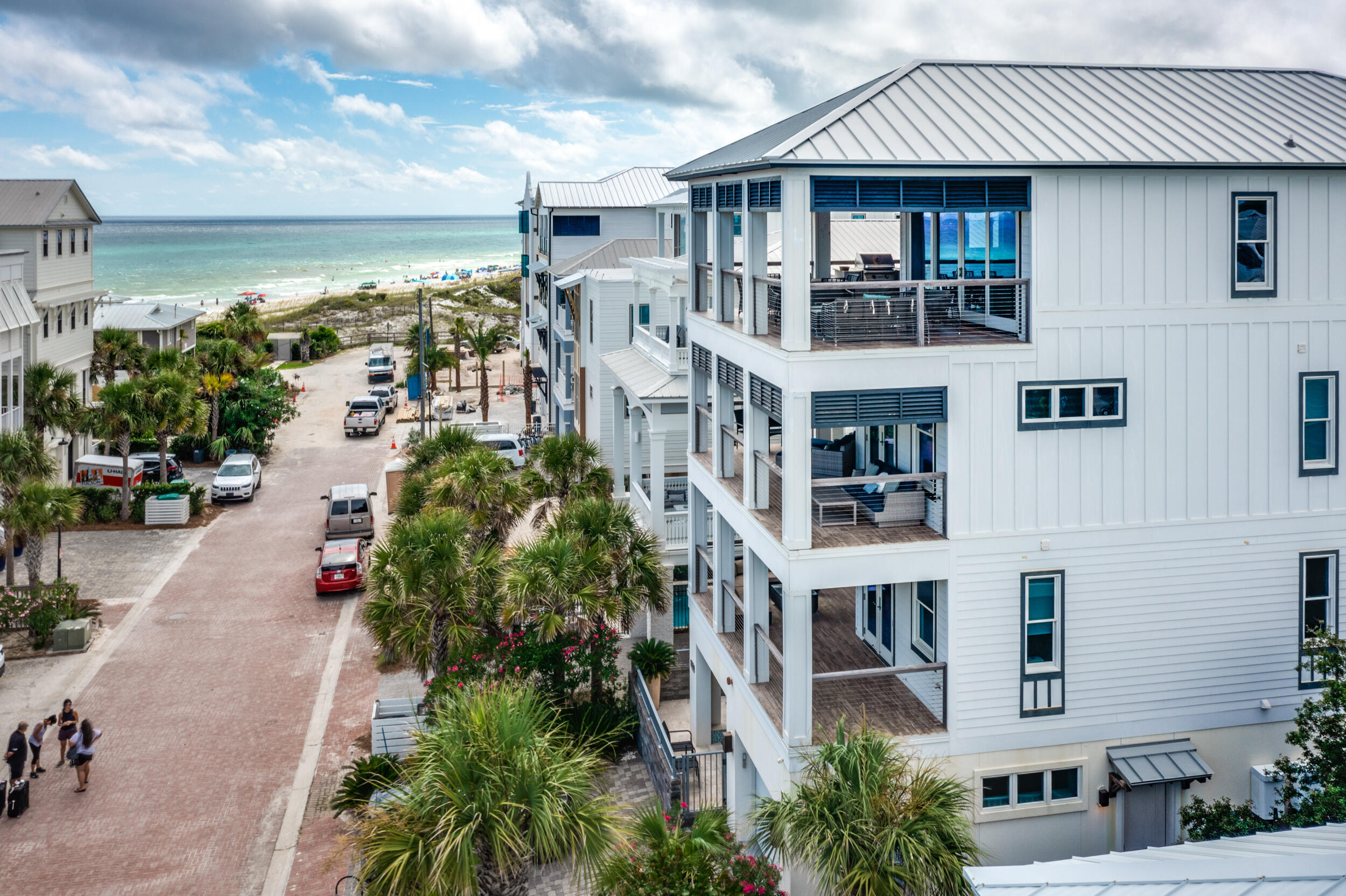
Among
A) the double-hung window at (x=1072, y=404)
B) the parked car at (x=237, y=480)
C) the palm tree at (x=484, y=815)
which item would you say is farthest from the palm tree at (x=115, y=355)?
the double-hung window at (x=1072, y=404)

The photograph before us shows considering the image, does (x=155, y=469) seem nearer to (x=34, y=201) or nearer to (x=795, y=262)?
(x=34, y=201)

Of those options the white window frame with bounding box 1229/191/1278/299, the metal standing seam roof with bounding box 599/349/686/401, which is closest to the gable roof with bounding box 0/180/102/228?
the metal standing seam roof with bounding box 599/349/686/401

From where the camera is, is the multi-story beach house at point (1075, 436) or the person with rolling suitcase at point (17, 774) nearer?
the multi-story beach house at point (1075, 436)

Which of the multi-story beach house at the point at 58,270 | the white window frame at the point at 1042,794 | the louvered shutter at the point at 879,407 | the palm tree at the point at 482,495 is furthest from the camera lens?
the multi-story beach house at the point at 58,270

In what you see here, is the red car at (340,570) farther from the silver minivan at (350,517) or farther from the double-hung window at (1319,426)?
the double-hung window at (1319,426)

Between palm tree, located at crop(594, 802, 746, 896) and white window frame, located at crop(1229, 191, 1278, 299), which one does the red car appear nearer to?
palm tree, located at crop(594, 802, 746, 896)

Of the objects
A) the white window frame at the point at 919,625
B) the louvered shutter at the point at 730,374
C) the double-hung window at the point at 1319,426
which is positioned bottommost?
the white window frame at the point at 919,625

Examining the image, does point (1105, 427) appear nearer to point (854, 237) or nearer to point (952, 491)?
point (952, 491)

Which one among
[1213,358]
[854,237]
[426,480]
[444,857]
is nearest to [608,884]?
[444,857]
